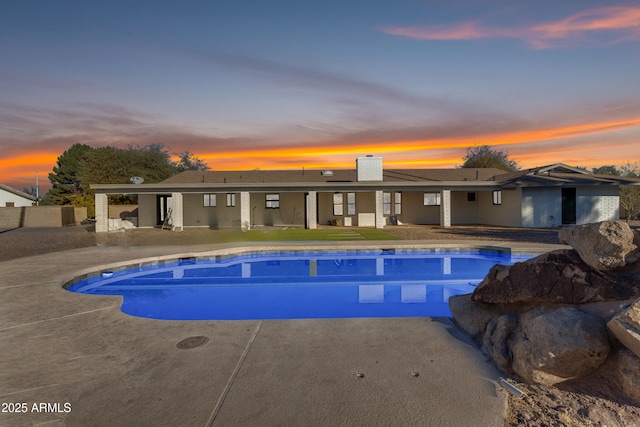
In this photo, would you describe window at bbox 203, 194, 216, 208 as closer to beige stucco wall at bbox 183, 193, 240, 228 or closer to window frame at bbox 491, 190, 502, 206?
beige stucco wall at bbox 183, 193, 240, 228

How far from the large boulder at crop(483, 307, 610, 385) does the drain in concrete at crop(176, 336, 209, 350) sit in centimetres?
359

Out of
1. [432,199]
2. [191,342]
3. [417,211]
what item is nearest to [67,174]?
[417,211]

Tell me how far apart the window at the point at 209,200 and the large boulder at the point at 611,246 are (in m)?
24.3

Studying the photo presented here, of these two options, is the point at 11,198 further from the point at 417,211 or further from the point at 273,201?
the point at 417,211

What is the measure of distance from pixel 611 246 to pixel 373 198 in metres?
21.8

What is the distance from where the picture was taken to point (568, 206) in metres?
22.0

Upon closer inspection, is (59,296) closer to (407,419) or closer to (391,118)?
(407,419)

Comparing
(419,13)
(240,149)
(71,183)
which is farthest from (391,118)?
(71,183)

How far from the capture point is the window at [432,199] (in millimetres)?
25891

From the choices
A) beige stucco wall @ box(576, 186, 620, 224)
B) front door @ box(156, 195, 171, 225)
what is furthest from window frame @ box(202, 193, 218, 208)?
beige stucco wall @ box(576, 186, 620, 224)

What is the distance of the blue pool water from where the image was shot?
7.30 meters

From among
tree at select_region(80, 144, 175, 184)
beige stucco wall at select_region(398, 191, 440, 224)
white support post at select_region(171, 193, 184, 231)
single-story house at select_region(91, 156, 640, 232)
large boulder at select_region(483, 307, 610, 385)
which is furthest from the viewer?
tree at select_region(80, 144, 175, 184)

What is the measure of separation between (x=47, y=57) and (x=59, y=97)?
409 centimetres

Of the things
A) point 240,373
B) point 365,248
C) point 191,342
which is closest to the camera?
point 240,373
